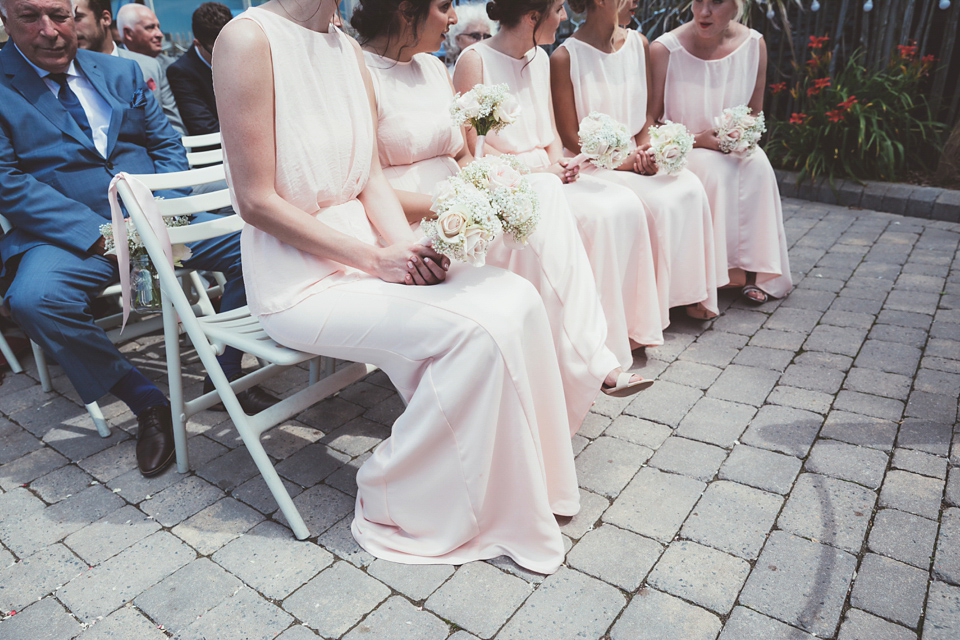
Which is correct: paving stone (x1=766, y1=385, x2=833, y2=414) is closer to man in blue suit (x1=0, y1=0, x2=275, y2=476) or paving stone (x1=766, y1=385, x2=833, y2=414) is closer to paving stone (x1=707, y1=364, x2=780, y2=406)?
paving stone (x1=707, y1=364, x2=780, y2=406)

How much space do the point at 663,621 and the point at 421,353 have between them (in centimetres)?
108

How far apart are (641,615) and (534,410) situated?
69 centimetres

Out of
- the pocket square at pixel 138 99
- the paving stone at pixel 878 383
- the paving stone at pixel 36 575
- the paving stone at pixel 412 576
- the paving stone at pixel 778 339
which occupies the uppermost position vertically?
the pocket square at pixel 138 99

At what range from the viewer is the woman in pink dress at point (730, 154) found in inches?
168

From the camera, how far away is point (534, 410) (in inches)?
85.6

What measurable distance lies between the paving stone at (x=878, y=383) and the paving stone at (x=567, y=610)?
6.17ft

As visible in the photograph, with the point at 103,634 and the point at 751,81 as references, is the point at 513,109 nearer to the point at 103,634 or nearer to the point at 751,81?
the point at 751,81

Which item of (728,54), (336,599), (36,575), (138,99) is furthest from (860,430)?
(138,99)

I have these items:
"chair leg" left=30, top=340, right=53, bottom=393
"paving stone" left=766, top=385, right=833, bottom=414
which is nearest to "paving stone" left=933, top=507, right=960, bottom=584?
"paving stone" left=766, top=385, right=833, bottom=414

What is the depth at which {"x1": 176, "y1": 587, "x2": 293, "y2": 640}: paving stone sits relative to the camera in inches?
78.4

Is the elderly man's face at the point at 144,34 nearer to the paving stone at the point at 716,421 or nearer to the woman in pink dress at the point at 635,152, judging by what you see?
the woman in pink dress at the point at 635,152

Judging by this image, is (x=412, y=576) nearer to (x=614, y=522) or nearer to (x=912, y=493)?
(x=614, y=522)

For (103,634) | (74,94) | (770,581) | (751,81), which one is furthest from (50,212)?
(751,81)

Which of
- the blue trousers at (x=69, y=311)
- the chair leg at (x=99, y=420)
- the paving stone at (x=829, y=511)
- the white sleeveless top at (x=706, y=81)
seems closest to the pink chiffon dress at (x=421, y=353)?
the paving stone at (x=829, y=511)
